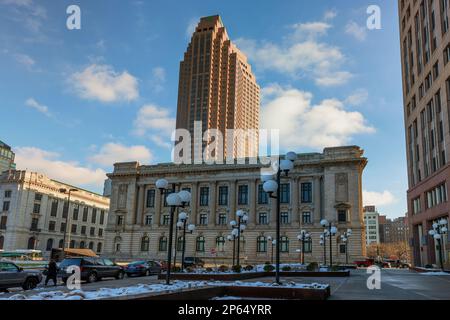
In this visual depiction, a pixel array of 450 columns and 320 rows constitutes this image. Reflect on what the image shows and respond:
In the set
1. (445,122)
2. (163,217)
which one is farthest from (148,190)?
(445,122)

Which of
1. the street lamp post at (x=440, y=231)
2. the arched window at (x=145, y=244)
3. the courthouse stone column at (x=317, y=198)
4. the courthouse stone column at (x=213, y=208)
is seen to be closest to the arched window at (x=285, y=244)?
the courthouse stone column at (x=317, y=198)

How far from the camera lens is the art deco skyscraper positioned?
162m

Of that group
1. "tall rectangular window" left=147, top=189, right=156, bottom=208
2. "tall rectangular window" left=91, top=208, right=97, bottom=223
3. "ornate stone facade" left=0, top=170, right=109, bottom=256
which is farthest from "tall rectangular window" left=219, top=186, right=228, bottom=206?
"tall rectangular window" left=91, top=208, right=97, bottom=223

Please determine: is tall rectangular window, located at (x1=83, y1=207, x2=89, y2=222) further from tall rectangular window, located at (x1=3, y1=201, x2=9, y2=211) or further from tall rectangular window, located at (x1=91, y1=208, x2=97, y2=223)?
tall rectangular window, located at (x1=3, y1=201, x2=9, y2=211)

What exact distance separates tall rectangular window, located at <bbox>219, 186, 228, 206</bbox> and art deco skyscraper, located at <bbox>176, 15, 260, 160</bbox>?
8396cm

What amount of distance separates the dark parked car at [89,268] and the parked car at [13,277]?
12.2ft

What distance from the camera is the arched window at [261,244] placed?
226 ft

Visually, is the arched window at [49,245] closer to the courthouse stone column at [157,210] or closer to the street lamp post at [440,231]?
the courthouse stone column at [157,210]

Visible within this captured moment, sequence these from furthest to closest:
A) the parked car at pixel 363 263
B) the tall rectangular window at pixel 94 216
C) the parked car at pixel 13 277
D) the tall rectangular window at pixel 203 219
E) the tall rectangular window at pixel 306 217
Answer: the tall rectangular window at pixel 94 216 → the tall rectangular window at pixel 203 219 → the tall rectangular window at pixel 306 217 → the parked car at pixel 363 263 → the parked car at pixel 13 277

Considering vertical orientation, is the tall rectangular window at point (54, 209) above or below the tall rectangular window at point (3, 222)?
above

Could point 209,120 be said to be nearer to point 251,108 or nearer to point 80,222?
point 251,108

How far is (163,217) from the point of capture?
77.3 meters

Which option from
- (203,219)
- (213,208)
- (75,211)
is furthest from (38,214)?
(213,208)
